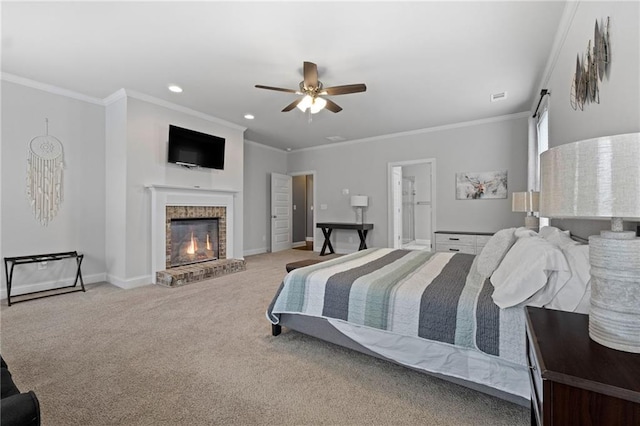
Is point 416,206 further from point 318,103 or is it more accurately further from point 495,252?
point 495,252

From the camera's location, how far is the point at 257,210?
21.9ft

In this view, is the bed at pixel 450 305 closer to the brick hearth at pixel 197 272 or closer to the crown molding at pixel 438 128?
the brick hearth at pixel 197 272

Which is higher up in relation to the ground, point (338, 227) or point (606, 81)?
point (606, 81)

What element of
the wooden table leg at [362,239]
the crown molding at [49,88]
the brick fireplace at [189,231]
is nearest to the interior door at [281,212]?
the brick fireplace at [189,231]

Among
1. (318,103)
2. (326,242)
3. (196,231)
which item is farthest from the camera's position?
(326,242)

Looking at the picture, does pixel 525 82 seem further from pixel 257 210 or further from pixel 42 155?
pixel 42 155

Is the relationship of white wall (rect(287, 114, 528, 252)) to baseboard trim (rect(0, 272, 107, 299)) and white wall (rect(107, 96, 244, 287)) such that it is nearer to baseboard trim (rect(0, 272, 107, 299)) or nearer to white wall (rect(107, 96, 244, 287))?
white wall (rect(107, 96, 244, 287))

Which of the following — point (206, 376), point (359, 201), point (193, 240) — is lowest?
point (206, 376)

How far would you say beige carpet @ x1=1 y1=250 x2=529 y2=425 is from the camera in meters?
1.52

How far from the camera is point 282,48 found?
278 cm

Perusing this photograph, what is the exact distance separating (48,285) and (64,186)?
1.28 m

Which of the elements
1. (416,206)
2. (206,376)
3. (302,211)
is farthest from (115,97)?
(416,206)

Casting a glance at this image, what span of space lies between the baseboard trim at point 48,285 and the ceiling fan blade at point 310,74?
12.7 ft

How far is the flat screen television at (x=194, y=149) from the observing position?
4.28m
